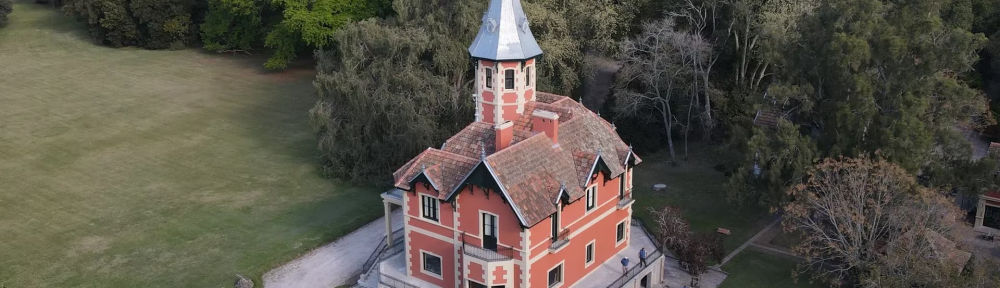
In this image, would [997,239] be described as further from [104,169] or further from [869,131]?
[104,169]

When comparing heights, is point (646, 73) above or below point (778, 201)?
above

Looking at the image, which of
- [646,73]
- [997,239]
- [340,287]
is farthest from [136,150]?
[997,239]

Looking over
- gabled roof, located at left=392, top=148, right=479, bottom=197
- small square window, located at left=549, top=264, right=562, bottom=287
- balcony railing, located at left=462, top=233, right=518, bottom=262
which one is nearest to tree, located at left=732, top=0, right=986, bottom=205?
small square window, located at left=549, top=264, right=562, bottom=287

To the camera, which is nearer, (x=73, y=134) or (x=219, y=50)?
(x=73, y=134)

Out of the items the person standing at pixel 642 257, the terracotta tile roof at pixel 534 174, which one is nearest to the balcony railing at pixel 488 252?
the terracotta tile roof at pixel 534 174

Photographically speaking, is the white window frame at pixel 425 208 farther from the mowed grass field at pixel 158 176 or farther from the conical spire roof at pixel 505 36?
the mowed grass field at pixel 158 176

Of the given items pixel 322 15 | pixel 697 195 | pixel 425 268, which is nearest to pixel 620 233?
pixel 425 268
